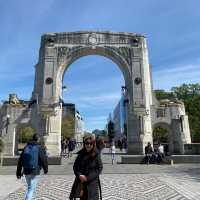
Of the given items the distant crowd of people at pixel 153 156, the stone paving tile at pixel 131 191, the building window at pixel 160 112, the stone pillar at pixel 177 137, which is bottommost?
the stone paving tile at pixel 131 191

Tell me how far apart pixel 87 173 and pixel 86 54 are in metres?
27.1

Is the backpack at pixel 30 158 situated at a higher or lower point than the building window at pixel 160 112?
lower

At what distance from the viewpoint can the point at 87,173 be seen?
5.03 metres

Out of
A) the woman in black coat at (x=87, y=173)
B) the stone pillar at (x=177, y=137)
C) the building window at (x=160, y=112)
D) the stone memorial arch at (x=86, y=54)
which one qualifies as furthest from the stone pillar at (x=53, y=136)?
the woman in black coat at (x=87, y=173)

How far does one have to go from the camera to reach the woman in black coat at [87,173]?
4.90 meters

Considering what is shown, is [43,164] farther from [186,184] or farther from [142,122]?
[142,122]

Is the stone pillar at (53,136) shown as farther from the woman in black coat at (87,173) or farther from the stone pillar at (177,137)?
the woman in black coat at (87,173)

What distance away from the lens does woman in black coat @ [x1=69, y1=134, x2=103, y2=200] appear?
4.90m

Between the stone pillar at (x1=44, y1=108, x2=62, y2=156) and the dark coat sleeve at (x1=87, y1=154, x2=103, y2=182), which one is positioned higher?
the stone pillar at (x1=44, y1=108, x2=62, y2=156)

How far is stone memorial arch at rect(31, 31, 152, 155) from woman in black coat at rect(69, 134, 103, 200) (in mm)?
→ 23327

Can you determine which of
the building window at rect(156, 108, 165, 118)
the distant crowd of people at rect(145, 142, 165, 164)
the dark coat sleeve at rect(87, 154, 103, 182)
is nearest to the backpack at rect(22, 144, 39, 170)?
the dark coat sleeve at rect(87, 154, 103, 182)

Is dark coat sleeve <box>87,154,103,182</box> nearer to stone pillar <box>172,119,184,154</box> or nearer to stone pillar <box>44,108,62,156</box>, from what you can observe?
stone pillar <box>44,108,62,156</box>

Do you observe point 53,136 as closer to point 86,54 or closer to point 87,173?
point 86,54

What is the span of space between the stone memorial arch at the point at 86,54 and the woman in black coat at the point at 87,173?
76.5 feet
